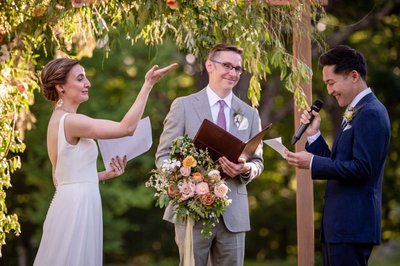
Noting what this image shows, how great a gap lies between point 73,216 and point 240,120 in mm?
1311

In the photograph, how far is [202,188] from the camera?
497 cm

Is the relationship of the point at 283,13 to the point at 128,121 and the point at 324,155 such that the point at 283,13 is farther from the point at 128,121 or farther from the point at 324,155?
the point at 128,121

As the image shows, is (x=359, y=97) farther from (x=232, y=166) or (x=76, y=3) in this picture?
(x=76, y=3)

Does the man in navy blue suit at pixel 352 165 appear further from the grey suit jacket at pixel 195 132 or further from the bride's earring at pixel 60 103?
the bride's earring at pixel 60 103

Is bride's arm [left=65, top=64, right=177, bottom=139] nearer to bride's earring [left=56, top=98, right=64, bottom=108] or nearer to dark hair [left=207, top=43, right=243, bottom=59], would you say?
bride's earring [left=56, top=98, right=64, bottom=108]

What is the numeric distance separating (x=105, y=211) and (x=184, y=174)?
10915 millimetres

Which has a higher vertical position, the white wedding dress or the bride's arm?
the bride's arm

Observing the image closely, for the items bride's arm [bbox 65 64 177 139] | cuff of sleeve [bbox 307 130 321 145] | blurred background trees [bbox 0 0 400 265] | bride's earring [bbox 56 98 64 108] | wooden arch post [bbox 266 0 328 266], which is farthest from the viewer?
blurred background trees [bbox 0 0 400 265]

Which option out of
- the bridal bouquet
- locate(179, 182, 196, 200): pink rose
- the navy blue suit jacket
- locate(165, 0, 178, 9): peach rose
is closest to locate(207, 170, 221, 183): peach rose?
the bridal bouquet

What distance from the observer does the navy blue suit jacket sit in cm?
468

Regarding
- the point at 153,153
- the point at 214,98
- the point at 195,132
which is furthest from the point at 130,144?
the point at 153,153

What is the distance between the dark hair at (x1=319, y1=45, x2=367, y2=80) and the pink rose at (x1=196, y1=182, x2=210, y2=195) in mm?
1009

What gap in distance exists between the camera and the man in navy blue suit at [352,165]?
185 inches

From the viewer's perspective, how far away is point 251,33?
5.68m
